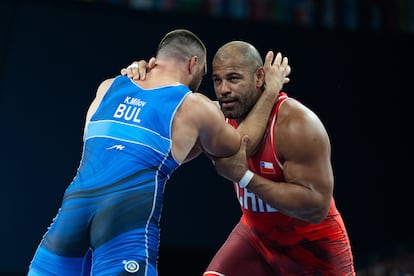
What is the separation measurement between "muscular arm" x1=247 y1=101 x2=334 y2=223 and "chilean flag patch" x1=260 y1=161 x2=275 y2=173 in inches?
3.8

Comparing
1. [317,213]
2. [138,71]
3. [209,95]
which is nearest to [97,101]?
[138,71]

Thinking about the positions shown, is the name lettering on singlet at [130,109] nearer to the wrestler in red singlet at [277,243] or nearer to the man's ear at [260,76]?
the wrestler in red singlet at [277,243]

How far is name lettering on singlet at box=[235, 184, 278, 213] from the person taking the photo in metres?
3.85

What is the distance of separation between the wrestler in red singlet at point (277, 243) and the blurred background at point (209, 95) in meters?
3.37

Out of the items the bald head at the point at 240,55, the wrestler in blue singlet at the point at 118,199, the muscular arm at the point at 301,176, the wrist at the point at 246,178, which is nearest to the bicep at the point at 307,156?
the muscular arm at the point at 301,176

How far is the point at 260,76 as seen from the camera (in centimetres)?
398

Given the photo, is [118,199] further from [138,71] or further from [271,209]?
[271,209]

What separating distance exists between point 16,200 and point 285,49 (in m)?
3.81

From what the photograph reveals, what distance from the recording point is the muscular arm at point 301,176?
3473 mm

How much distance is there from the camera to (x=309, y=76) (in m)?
7.90

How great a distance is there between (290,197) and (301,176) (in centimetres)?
15

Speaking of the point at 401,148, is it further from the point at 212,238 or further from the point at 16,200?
the point at 16,200

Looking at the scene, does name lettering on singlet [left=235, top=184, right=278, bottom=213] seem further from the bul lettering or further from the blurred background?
the blurred background

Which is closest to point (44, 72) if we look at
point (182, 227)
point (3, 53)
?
point (3, 53)
